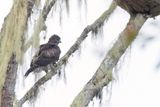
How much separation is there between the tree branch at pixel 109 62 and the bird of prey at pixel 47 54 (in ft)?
8.02

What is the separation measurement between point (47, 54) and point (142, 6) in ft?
12.0

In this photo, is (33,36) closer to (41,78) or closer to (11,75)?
(11,75)

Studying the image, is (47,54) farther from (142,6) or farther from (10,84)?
(142,6)

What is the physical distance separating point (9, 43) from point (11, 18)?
0.15 m

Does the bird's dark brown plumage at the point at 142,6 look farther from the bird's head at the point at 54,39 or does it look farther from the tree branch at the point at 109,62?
the bird's head at the point at 54,39

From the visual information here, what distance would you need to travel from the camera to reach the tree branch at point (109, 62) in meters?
3.38

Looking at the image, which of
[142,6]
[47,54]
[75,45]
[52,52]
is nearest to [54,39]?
[52,52]

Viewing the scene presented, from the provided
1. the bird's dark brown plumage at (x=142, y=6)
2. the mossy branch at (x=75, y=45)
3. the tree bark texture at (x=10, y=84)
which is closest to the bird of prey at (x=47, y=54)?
the mossy branch at (x=75, y=45)

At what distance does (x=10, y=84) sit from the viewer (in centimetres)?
352

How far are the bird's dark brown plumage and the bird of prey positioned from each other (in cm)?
277

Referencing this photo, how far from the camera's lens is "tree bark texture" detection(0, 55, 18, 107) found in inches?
138

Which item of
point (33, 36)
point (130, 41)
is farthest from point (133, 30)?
point (33, 36)

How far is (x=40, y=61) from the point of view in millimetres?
6520

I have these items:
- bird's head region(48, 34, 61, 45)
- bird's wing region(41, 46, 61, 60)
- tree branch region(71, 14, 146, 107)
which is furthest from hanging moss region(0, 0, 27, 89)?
bird's head region(48, 34, 61, 45)
